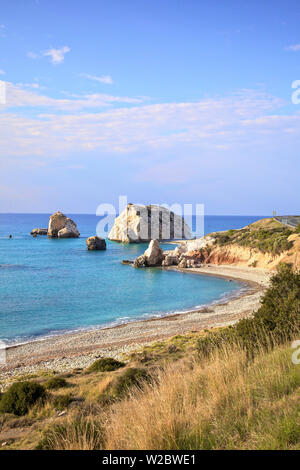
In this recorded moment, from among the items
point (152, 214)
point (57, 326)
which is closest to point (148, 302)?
point (57, 326)

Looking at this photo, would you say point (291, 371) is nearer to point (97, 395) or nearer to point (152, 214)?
point (97, 395)

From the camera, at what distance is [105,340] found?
22.0 metres

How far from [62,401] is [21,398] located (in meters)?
1.44

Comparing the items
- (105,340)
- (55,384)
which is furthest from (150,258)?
(55,384)

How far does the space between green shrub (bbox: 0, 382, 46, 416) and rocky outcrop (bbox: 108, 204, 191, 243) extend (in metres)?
93.9

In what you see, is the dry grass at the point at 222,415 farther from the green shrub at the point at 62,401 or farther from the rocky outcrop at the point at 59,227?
the rocky outcrop at the point at 59,227

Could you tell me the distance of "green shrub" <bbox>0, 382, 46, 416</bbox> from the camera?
9892 mm

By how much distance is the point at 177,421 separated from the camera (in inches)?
172

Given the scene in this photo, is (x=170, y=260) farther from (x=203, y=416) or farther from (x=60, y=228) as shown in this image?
(x=60, y=228)

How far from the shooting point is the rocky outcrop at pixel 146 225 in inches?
4156

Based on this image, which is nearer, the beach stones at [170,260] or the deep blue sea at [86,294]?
the deep blue sea at [86,294]

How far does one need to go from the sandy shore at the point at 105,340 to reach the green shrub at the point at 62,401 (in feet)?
20.3

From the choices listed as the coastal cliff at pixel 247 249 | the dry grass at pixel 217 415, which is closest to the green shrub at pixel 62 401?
the dry grass at pixel 217 415
